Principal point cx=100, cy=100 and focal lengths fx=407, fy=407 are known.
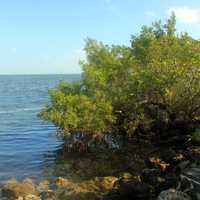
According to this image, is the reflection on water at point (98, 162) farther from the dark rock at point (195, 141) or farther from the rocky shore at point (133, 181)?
the dark rock at point (195, 141)

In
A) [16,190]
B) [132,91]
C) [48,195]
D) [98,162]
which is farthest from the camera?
[132,91]

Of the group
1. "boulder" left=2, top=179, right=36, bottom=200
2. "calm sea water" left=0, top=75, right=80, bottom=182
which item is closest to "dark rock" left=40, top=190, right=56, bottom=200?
"boulder" left=2, top=179, right=36, bottom=200

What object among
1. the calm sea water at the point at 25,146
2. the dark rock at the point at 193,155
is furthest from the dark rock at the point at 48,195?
the dark rock at the point at 193,155

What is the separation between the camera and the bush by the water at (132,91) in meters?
27.2

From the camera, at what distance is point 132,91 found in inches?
1139

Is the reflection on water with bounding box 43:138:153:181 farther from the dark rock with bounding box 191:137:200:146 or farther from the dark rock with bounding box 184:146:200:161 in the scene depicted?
the dark rock with bounding box 191:137:200:146

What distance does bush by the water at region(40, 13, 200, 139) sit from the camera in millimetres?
27203

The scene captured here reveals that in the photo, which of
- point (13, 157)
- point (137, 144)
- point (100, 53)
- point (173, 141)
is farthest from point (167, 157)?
point (13, 157)

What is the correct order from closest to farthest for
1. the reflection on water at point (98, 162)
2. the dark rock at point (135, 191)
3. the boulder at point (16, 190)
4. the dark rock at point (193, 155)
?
the dark rock at point (135, 191) → the boulder at point (16, 190) → the dark rock at point (193, 155) → the reflection on water at point (98, 162)

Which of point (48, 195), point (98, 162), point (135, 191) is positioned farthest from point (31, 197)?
point (98, 162)

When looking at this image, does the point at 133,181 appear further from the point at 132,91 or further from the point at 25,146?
the point at 25,146

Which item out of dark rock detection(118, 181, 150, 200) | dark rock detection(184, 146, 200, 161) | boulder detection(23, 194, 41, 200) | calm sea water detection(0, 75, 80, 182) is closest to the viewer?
dark rock detection(118, 181, 150, 200)

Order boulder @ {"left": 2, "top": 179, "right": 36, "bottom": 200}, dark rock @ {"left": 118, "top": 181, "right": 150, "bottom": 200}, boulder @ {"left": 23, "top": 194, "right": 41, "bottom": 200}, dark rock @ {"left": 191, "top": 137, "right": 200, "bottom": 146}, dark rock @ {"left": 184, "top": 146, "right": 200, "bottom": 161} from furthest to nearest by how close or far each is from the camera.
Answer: dark rock @ {"left": 191, "top": 137, "right": 200, "bottom": 146}, dark rock @ {"left": 184, "top": 146, "right": 200, "bottom": 161}, boulder @ {"left": 2, "top": 179, "right": 36, "bottom": 200}, boulder @ {"left": 23, "top": 194, "right": 41, "bottom": 200}, dark rock @ {"left": 118, "top": 181, "right": 150, "bottom": 200}

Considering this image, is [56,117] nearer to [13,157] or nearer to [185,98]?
[13,157]
